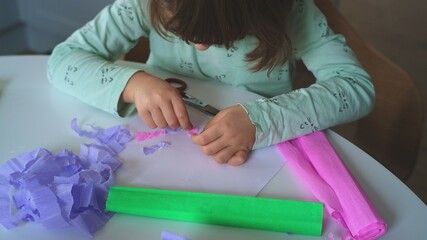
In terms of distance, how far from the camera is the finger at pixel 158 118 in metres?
0.73

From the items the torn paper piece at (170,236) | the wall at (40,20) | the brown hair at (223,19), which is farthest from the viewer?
the wall at (40,20)

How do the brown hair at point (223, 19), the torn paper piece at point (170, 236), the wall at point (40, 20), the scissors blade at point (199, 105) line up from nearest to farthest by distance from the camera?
the torn paper piece at point (170, 236)
the brown hair at point (223, 19)
the scissors blade at point (199, 105)
the wall at point (40, 20)

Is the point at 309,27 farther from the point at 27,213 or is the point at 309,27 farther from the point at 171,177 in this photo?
the point at 27,213

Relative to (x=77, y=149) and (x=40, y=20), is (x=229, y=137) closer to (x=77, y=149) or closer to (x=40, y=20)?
(x=77, y=149)

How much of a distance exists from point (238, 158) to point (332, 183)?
0.12 metres

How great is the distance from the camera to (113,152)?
683 millimetres

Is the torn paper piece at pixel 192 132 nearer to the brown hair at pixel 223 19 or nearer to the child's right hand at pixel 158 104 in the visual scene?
the child's right hand at pixel 158 104

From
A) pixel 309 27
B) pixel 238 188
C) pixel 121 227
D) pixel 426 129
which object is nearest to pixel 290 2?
pixel 309 27

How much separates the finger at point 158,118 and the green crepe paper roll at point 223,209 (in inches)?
5.6

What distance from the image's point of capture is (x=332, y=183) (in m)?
0.64

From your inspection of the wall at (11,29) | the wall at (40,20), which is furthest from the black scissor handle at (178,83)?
the wall at (11,29)

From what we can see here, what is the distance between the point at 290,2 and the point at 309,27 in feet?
0.36

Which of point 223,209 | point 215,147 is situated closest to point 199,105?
point 215,147

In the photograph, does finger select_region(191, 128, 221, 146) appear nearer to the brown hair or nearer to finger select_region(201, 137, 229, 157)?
finger select_region(201, 137, 229, 157)
